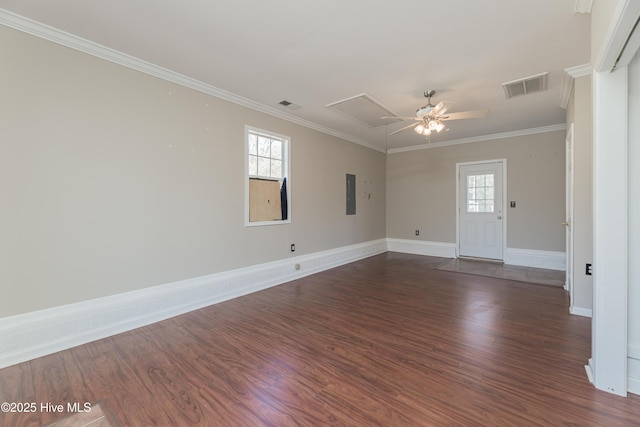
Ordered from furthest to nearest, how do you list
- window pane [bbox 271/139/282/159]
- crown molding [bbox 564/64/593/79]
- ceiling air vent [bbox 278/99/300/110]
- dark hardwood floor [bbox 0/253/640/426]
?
window pane [bbox 271/139/282/159] < ceiling air vent [bbox 278/99/300/110] < crown molding [bbox 564/64/593/79] < dark hardwood floor [bbox 0/253/640/426]

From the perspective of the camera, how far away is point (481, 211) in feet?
20.1

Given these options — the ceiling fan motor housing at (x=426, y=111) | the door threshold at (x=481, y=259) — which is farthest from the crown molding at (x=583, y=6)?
the door threshold at (x=481, y=259)

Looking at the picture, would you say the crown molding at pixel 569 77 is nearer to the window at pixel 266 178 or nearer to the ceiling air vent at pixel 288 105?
the ceiling air vent at pixel 288 105

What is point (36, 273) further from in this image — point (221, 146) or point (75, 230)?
point (221, 146)

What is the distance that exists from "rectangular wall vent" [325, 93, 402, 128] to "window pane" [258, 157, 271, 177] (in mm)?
1285

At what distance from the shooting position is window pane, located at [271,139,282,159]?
4475mm

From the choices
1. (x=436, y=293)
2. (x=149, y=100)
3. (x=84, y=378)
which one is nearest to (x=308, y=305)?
(x=436, y=293)

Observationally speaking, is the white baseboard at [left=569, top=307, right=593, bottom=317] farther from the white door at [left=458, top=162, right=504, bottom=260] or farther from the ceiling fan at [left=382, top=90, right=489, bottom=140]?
the white door at [left=458, top=162, right=504, bottom=260]

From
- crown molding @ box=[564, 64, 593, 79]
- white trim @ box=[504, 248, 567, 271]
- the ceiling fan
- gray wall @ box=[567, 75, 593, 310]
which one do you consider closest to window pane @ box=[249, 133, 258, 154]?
the ceiling fan

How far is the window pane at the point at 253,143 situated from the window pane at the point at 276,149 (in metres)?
0.33

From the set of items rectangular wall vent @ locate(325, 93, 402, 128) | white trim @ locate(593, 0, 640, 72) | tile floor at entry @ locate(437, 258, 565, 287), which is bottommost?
tile floor at entry @ locate(437, 258, 565, 287)

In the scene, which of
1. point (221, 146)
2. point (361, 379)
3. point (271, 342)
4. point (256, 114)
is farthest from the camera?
point (256, 114)

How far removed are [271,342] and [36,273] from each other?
211cm

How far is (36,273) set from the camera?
2.36m
